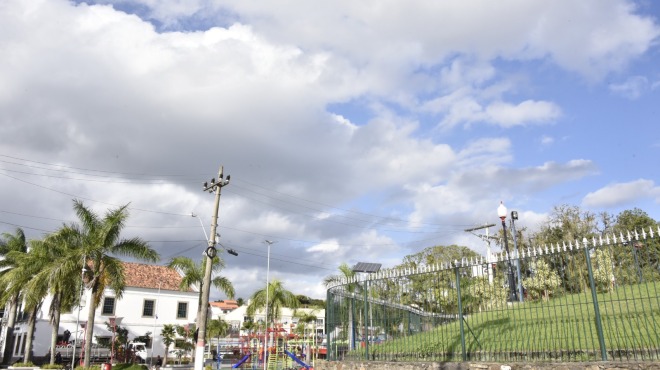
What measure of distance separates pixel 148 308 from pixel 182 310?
10.0 ft

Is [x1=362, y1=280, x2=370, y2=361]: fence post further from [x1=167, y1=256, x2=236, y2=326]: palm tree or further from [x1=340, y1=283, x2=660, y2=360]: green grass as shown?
[x1=167, y1=256, x2=236, y2=326]: palm tree

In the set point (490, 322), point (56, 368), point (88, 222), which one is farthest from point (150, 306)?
point (490, 322)

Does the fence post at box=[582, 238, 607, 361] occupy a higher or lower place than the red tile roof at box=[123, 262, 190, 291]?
lower

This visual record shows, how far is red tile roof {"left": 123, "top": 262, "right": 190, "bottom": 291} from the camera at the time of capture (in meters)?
44.1

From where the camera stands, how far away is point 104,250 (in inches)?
914

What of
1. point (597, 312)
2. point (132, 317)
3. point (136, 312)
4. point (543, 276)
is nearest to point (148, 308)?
point (136, 312)

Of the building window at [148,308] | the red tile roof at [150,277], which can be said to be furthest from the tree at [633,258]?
the building window at [148,308]

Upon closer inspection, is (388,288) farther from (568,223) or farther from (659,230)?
(568,223)

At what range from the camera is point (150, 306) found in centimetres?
4369

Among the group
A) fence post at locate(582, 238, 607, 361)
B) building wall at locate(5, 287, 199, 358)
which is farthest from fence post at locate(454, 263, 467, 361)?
building wall at locate(5, 287, 199, 358)

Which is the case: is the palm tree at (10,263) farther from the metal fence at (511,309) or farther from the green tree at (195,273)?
the metal fence at (511,309)

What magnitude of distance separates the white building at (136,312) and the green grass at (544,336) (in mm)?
33628

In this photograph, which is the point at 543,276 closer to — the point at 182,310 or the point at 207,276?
the point at 207,276

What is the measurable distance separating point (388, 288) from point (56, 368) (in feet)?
69.7
